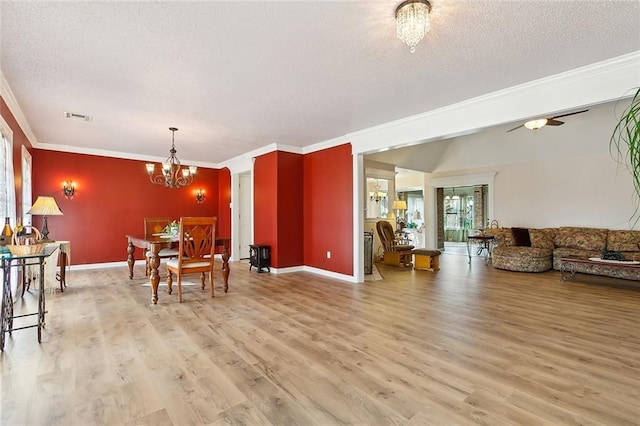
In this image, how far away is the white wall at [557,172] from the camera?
616 centimetres

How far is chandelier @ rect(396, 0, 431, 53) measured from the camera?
6.29 ft

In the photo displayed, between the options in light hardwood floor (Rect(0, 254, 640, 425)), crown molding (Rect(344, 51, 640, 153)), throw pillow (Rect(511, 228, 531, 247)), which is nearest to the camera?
light hardwood floor (Rect(0, 254, 640, 425))

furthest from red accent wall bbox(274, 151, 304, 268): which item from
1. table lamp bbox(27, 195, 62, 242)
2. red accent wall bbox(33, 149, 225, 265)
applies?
table lamp bbox(27, 195, 62, 242)

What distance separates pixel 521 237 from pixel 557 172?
1.75 m

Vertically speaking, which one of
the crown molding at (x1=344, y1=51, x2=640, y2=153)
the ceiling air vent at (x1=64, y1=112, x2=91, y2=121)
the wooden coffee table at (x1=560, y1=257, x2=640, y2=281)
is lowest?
the wooden coffee table at (x1=560, y1=257, x2=640, y2=281)

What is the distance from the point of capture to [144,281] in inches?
199

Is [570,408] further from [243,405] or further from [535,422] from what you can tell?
[243,405]

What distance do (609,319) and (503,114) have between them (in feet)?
8.08

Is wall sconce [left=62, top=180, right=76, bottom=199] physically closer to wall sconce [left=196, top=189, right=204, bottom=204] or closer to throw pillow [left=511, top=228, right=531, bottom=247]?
wall sconce [left=196, top=189, right=204, bottom=204]

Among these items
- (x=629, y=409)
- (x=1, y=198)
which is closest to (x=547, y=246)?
(x=629, y=409)

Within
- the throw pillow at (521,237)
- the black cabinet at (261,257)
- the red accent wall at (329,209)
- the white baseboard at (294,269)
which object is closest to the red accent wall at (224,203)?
the black cabinet at (261,257)

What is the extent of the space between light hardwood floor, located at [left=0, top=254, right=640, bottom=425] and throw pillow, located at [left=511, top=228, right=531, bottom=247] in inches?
116

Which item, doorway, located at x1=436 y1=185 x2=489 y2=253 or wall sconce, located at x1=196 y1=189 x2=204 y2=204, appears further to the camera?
doorway, located at x1=436 y1=185 x2=489 y2=253

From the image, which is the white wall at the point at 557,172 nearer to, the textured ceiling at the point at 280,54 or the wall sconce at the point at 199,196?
the textured ceiling at the point at 280,54
